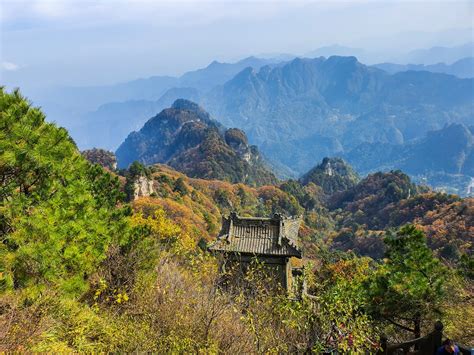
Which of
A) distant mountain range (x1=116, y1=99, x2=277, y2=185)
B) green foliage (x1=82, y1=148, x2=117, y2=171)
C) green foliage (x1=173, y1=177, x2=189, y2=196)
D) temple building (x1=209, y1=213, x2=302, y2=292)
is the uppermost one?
distant mountain range (x1=116, y1=99, x2=277, y2=185)

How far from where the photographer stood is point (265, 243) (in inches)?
718

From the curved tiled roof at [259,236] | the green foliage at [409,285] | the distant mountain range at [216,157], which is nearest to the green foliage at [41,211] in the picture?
the green foliage at [409,285]

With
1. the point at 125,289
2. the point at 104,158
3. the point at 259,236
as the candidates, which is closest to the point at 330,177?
the point at 104,158

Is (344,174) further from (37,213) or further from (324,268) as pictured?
(37,213)

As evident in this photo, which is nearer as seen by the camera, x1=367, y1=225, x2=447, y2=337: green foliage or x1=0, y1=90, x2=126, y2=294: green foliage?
x1=0, y1=90, x2=126, y2=294: green foliage

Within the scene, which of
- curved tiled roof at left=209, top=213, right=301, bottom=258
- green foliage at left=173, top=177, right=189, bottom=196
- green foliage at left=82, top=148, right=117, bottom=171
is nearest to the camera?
curved tiled roof at left=209, top=213, right=301, bottom=258

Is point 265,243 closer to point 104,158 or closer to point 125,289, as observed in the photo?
point 125,289

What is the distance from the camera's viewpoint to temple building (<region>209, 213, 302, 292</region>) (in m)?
17.7

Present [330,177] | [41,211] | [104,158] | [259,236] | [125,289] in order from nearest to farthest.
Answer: [41,211] < [125,289] < [259,236] < [104,158] < [330,177]

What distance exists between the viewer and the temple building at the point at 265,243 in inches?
696

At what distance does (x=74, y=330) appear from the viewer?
24.5 feet

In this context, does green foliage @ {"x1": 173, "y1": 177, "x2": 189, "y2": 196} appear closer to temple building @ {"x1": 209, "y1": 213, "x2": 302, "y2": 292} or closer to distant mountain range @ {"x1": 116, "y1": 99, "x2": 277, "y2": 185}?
distant mountain range @ {"x1": 116, "y1": 99, "x2": 277, "y2": 185}

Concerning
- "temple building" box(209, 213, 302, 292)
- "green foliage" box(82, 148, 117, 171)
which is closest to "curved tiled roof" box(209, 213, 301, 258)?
"temple building" box(209, 213, 302, 292)

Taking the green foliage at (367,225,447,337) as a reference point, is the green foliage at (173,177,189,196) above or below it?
above
